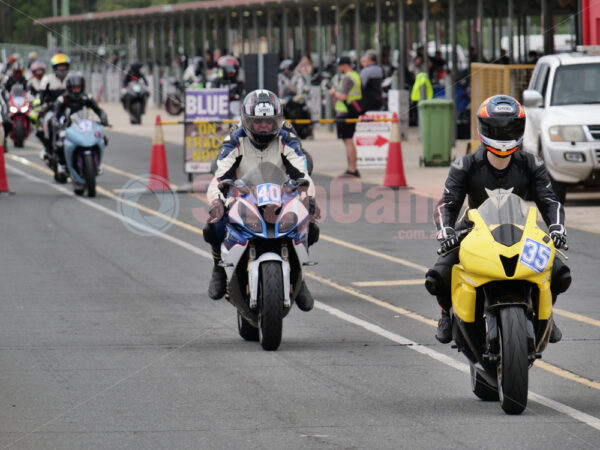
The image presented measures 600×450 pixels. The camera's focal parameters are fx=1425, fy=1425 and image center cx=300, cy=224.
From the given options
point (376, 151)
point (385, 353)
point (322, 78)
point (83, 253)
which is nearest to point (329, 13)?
point (322, 78)

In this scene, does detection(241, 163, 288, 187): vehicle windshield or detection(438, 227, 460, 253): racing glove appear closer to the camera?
detection(438, 227, 460, 253): racing glove

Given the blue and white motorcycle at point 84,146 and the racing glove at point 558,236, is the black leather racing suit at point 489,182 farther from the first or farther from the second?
the blue and white motorcycle at point 84,146

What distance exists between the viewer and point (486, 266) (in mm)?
7043

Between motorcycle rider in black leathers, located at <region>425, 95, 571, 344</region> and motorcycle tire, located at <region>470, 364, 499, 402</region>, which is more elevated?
motorcycle rider in black leathers, located at <region>425, 95, 571, 344</region>

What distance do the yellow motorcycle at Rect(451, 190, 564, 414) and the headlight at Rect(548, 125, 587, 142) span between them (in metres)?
11.3

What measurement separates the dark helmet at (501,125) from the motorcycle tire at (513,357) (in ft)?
3.33

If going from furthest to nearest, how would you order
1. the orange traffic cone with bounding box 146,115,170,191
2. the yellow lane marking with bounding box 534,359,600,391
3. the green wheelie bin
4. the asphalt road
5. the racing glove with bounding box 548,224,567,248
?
the green wheelie bin
the orange traffic cone with bounding box 146,115,170,191
the yellow lane marking with bounding box 534,359,600,391
the racing glove with bounding box 548,224,567,248
the asphalt road

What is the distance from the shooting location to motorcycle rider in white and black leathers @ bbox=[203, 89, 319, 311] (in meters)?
9.61

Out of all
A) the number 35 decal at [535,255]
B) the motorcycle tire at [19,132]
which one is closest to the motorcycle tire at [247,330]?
the number 35 decal at [535,255]

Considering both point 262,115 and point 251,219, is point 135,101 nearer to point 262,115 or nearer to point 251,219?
point 262,115

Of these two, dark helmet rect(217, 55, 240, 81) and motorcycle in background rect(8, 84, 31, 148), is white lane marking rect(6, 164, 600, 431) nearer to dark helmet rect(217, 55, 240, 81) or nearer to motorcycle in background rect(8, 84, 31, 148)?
dark helmet rect(217, 55, 240, 81)

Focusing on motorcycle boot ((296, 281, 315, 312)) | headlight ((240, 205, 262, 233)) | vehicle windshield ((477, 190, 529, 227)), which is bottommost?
motorcycle boot ((296, 281, 315, 312))

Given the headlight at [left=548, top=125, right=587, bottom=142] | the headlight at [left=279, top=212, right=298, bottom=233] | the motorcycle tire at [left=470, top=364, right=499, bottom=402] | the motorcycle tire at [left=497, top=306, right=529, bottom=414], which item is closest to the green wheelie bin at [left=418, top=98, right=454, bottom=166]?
the headlight at [left=548, top=125, right=587, bottom=142]

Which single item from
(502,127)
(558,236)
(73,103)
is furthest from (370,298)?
(73,103)
